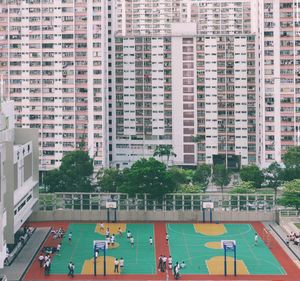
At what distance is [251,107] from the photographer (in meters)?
A: 96.3

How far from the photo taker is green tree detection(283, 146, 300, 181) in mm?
78312

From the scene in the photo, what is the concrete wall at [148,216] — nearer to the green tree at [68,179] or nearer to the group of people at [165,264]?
the green tree at [68,179]

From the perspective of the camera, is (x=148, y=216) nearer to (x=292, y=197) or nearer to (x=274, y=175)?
(x=292, y=197)

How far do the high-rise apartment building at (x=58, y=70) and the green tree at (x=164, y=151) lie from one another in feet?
30.6

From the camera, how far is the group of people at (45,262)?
4372 centimetres

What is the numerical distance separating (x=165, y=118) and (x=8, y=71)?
24917 millimetres

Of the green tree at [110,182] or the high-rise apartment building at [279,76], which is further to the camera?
the high-rise apartment building at [279,76]

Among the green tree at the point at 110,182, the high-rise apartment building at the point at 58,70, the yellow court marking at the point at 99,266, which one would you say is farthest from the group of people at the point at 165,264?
the high-rise apartment building at the point at 58,70

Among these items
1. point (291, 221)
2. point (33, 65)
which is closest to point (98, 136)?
point (33, 65)

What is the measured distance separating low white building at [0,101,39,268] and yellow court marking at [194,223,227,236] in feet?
49.9

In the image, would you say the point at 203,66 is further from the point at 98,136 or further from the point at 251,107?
the point at 98,136

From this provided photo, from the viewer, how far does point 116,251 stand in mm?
50312

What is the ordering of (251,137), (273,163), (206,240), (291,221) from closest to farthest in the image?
(206,240)
(291,221)
(273,163)
(251,137)

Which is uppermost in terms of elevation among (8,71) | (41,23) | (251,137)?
(41,23)
